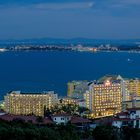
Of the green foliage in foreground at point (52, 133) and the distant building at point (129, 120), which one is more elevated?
the green foliage in foreground at point (52, 133)

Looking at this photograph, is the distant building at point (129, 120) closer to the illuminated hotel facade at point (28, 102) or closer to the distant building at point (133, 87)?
the illuminated hotel facade at point (28, 102)

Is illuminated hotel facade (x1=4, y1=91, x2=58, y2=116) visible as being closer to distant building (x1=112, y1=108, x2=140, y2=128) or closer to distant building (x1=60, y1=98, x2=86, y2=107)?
distant building (x1=60, y1=98, x2=86, y2=107)

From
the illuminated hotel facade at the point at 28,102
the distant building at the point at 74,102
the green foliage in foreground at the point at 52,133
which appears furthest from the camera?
the distant building at the point at 74,102

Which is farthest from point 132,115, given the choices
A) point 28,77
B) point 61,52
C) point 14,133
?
point 61,52

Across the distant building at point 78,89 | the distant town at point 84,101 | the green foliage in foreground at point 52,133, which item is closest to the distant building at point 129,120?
the green foliage in foreground at point 52,133

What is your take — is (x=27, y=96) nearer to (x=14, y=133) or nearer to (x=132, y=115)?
→ (x=132, y=115)
